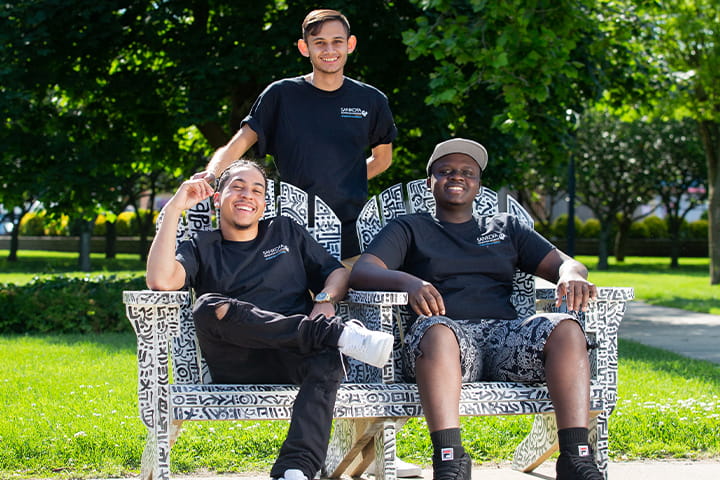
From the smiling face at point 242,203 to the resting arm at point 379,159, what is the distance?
993mm

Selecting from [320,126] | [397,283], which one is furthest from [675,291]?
[397,283]

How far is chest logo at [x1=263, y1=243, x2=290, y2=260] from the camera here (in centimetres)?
394

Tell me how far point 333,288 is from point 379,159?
3.95 ft

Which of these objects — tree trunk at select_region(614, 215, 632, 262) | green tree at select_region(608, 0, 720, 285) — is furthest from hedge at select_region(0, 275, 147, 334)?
tree trunk at select_region(614, 215, 632, 262)

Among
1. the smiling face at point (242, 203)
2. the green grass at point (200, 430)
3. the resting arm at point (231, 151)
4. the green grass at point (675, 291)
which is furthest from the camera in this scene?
the green grass at point (675, 291)

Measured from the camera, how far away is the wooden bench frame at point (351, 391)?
3.42 meters

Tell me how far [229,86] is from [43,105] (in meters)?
3.55

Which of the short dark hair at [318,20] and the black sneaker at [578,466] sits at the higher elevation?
the short dark hair at [318,20]

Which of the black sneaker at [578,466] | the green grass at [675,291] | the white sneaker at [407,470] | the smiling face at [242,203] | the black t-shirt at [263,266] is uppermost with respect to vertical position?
the smiling face at [242,203]

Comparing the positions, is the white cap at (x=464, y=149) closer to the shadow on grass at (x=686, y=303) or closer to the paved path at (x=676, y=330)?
the paved path at (x=676, y=330)

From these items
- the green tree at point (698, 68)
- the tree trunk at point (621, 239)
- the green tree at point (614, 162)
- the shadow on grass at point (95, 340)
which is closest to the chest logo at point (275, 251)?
the shadow on grass at point (95, 340)

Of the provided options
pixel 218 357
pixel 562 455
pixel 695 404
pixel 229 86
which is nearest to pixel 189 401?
pixel 218 357

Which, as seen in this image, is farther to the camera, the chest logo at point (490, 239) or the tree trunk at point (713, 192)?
the tree trunk at point (713, 192)

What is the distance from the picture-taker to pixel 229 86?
1186cm
